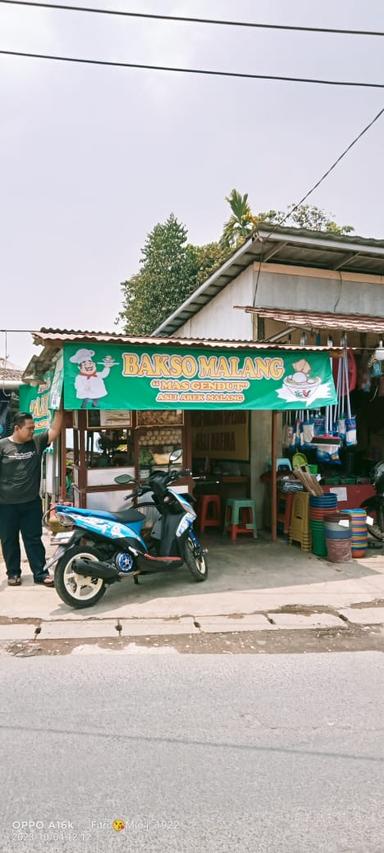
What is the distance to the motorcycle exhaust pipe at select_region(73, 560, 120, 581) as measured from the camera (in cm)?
569

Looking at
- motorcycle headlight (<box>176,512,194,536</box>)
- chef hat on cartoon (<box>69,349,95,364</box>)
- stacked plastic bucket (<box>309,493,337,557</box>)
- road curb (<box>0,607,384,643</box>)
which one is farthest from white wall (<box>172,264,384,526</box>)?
road curb (<box>0,607,384,643</box>)

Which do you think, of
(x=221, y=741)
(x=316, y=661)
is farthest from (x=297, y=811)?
(x=316, y=661)

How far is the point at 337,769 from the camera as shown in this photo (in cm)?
304

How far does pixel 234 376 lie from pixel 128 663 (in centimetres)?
415

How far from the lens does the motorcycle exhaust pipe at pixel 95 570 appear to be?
5688 mm

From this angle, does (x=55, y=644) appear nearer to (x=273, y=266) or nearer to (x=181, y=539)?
(x=181, y=539)

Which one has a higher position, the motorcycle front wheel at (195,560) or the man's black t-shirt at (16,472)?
the man's black t-shirt at (16,472)

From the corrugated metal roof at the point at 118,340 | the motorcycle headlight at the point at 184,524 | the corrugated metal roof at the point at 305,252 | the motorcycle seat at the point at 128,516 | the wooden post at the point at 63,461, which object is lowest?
the motorcycle headlight at the point at 184,524

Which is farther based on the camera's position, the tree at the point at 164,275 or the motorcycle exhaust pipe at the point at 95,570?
the tree at the point at 164,275

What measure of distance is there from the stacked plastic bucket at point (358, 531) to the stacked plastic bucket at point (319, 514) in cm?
31

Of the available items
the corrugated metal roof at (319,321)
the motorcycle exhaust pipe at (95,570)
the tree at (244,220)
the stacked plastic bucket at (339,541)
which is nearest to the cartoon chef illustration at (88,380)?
the motorcycle exhaust pipe at (95,570)

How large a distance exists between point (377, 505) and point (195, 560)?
4.42 meters

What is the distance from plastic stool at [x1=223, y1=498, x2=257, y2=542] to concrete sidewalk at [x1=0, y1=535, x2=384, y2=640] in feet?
3.50

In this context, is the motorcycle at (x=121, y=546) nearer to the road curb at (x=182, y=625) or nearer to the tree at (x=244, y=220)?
the road curb at (x=182, y=625)
